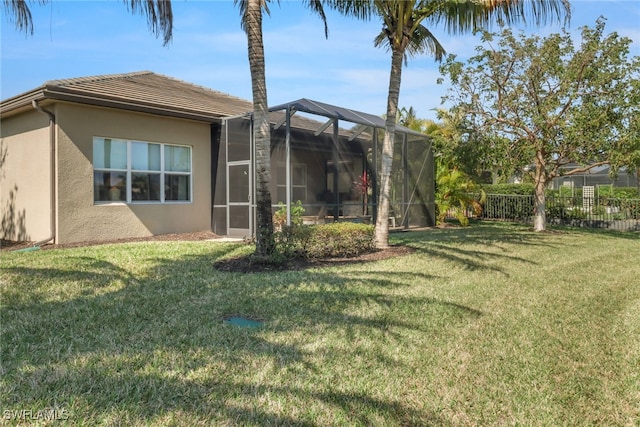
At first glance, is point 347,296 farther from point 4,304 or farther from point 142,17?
point 142,17

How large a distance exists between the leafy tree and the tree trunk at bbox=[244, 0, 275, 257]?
963 cm

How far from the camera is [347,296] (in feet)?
18.4

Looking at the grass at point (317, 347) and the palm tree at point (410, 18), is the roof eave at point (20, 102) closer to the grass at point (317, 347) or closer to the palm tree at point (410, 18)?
the grass at point (317, 347)

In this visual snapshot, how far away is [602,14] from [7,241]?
63.8 ft

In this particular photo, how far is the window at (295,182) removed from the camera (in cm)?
1188

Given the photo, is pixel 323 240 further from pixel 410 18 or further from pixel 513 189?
pixel 513 189

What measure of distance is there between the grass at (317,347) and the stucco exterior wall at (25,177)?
460cm

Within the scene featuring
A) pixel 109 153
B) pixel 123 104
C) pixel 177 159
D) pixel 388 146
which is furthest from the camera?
pixel 177 159

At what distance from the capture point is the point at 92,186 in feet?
37.0

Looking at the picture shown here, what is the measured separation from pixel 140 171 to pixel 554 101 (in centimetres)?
1307

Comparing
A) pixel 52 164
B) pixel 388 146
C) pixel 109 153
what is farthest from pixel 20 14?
pixel 388 146

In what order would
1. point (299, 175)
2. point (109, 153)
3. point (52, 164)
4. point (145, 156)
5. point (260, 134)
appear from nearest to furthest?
point (260, 134), point (52, 164), point (109, 153), point (299, 175), point (145, 156)

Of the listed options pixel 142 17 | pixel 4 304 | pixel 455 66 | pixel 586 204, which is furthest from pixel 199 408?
pixel 586 204

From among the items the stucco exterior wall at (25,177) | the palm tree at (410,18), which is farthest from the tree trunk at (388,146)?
the stucco exterior wall at (25,177)
